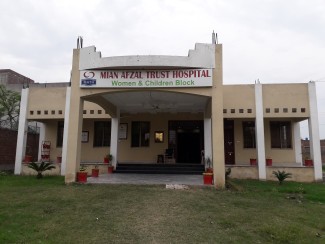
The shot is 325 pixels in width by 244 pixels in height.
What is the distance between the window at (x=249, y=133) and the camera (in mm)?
15523

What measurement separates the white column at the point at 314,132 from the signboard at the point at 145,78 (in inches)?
249

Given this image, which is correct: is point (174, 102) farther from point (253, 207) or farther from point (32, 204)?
point (32, 204)

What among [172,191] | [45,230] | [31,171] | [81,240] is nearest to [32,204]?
[45,230]

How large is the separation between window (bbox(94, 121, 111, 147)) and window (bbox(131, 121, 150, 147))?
148 centimetres

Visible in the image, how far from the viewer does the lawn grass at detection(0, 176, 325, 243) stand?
4910mm

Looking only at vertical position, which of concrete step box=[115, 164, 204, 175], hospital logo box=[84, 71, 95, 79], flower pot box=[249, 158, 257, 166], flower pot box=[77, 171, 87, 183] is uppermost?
hospital logo box=[84, 71, 95, 79]

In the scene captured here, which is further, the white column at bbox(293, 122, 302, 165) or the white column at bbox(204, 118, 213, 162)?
the white column at bbox(293, 122, 302, 165)

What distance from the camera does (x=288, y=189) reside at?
10.1 meters

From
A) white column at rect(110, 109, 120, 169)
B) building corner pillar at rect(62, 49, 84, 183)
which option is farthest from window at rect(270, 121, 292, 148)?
building corner pillar at rect(62, 49, 84, 183)

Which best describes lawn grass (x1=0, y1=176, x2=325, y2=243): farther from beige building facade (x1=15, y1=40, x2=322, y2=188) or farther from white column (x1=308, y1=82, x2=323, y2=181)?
white column (x1=308, y1=82, x2=323, y2=181)

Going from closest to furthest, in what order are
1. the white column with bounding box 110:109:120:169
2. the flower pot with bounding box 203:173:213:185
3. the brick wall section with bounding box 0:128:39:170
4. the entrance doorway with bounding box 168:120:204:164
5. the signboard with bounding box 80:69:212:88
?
1. the flower pot with bounding box 203:173:213:185
2. the signboard with bounding box 80:69:212:88
3. the white column with bounding box 110:109:120:169
4. the entrance doorway with bounding box 168:120:204:164
5. the brick wall section with bounding box 0:128:39:170

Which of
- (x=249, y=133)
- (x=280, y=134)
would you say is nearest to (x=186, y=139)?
(x=249, y=133)

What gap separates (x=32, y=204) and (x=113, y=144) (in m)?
7.23

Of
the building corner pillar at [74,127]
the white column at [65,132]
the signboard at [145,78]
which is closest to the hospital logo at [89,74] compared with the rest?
the signboard at [145,78]
